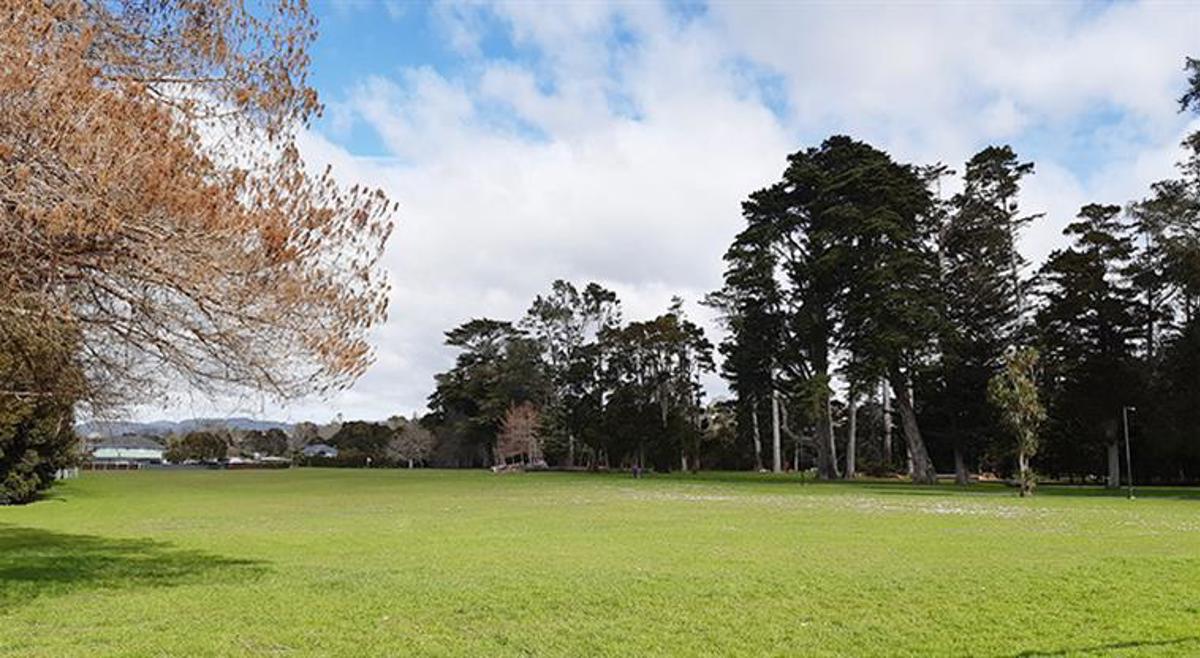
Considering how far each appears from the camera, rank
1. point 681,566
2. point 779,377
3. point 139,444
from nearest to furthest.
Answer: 1. point 681,566
2. point 779,377
3. point 139,444

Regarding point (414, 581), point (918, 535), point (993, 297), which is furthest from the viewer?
point (993, 297)

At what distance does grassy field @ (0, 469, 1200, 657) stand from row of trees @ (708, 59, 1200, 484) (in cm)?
2398

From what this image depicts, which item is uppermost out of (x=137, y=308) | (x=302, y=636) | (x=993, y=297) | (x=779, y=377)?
(x=993, y=297)

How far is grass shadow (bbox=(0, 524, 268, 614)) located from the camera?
1179 cm

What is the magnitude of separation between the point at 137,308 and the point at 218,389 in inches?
59.1

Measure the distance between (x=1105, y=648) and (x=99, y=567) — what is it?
1326 cm

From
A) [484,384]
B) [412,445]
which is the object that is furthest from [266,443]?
[484,384]

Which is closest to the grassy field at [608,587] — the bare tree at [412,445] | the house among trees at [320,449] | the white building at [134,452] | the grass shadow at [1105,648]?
the grass shadow at [1105,648]

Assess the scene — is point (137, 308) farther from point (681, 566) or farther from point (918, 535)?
point (918, 535)

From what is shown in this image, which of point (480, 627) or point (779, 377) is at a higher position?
point (779, 377)

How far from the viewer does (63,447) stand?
35406 millimetres

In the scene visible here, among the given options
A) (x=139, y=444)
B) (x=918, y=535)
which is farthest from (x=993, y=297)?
(x=139, y=444)

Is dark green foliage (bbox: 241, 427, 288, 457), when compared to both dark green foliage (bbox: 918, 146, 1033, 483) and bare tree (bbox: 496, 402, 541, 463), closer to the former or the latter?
bare tree (bbox: 496, 402, 541, 463)

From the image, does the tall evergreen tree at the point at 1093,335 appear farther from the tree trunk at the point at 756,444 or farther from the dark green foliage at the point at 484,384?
the dark green foliage at the point at 484,384
